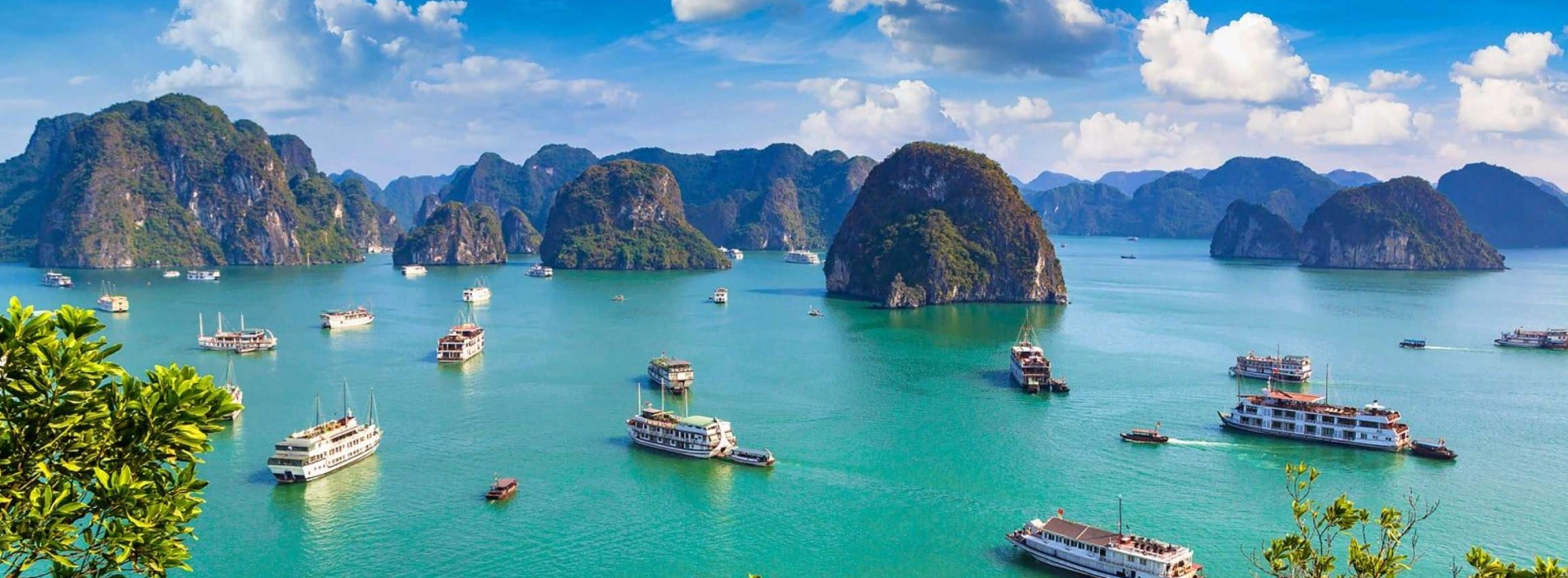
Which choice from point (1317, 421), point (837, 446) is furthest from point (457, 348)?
point (1317, 421)

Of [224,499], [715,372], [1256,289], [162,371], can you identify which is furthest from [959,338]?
[162,371]

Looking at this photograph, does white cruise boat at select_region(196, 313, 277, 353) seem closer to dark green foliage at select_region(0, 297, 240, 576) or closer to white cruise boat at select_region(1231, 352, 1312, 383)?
white cruise boat at select_region(1231, 352, 1312, 383)

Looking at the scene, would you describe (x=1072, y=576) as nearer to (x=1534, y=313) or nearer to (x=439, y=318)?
(x=439, y=318)

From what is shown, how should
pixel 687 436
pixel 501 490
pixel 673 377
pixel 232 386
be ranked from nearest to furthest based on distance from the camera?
pixel 501 490 → pixel 687 436 → pixel 232 386 → pixel 673 377

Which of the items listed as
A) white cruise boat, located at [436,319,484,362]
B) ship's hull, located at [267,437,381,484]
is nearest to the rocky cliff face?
white cruise boat, located at [436,319,484,362]

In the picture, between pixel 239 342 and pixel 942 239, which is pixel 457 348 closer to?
pixel 239 342

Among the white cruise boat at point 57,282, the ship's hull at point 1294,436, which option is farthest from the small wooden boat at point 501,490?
the white cruise boat at point 57,282
